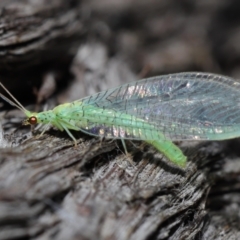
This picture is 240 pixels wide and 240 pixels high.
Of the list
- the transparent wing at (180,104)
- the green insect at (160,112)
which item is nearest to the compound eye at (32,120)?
the green insect at (160,112)

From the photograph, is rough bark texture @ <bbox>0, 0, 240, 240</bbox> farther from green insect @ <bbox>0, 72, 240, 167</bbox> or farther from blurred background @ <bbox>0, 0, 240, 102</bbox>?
green insect @ <bbox>0, 72, 240, 167</bbox>

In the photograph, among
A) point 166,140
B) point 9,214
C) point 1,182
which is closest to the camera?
point 9,214

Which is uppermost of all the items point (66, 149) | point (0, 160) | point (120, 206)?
point (0, 160)

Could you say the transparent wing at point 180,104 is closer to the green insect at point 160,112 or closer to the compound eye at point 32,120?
the green insect at point 160,112

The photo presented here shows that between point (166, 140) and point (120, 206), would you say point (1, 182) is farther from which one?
point (166, 140)

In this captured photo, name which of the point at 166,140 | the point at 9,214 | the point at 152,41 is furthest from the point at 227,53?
the point at 9,214

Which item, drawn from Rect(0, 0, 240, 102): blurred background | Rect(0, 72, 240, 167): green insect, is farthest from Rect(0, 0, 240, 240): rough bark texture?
Rect(0, 72, 240, 167): green insect
